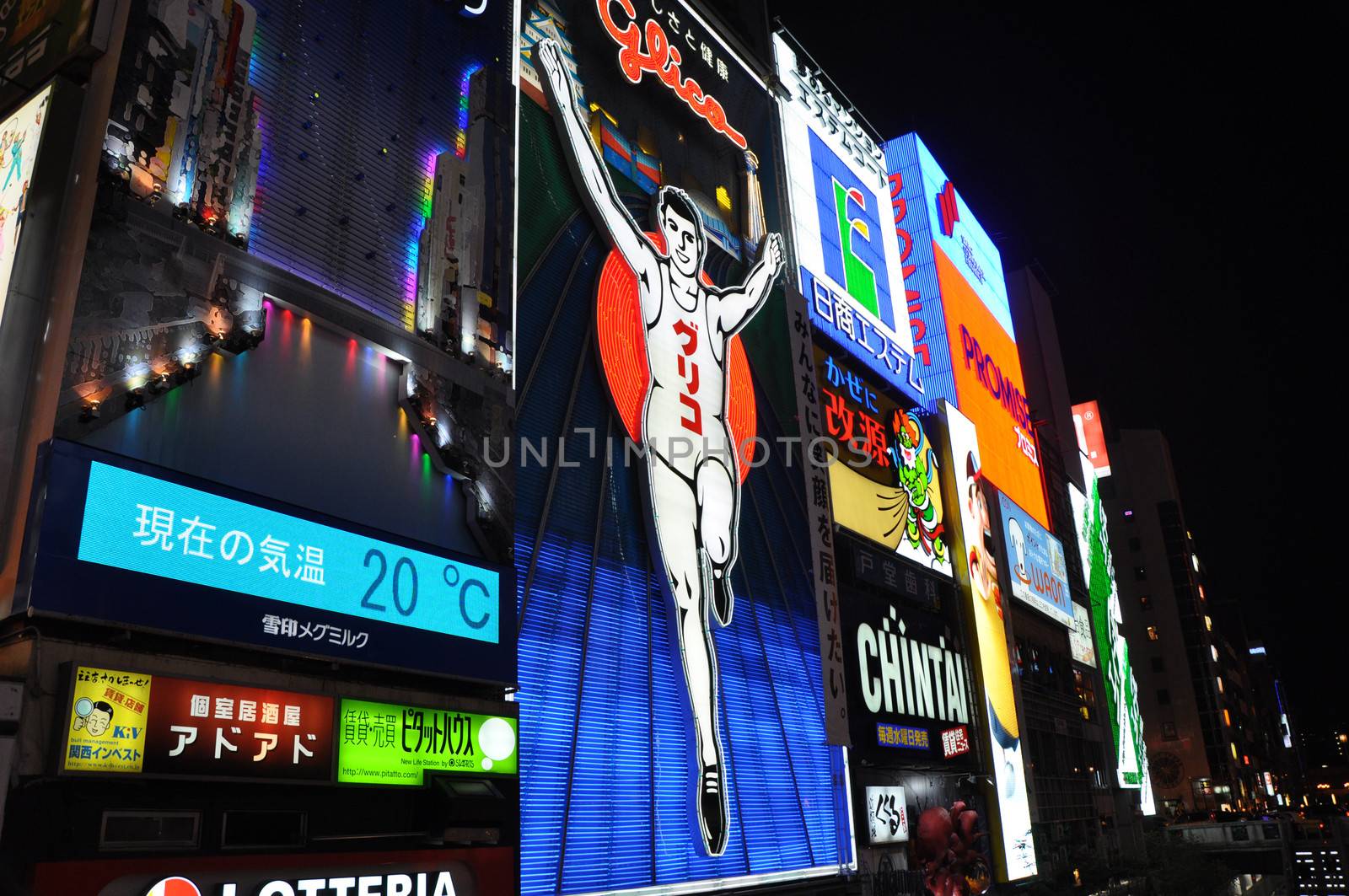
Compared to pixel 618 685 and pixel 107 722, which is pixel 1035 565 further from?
pixel 107 722

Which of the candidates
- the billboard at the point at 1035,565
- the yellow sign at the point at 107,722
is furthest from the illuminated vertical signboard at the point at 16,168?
the billboard at the point at 1035,565

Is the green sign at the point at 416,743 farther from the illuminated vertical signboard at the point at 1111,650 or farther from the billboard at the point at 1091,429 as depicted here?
the billboard at the point at 1091,429

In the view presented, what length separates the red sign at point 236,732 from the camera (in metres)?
8.51

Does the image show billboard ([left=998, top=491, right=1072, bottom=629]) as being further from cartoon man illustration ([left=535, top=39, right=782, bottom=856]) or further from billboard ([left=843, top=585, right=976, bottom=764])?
cartoon man illustration ([left=535, top=39, right=782, bottom=856])

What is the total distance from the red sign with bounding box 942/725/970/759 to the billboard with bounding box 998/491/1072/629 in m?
7.61

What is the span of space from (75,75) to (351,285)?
3414 mm

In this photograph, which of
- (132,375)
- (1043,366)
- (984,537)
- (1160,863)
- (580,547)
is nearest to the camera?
(132,375)

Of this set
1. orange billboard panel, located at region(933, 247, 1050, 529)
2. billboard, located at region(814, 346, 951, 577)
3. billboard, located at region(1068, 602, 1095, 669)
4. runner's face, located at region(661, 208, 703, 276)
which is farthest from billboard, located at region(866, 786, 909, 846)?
billboard, located at region(1068, 602, 1095, 669)

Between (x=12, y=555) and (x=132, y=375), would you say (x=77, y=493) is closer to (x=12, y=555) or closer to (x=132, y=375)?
(x=12, y=555)

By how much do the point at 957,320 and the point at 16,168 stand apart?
27.7 meters

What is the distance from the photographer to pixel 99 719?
8102 mm

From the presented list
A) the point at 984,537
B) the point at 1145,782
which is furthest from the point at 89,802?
the point at 1145,782

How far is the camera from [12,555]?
830cm

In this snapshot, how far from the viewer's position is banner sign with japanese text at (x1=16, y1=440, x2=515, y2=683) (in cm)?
831
